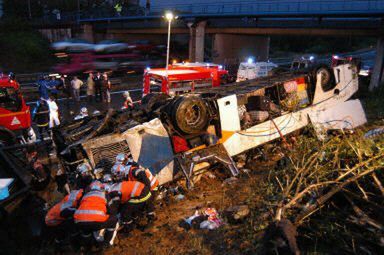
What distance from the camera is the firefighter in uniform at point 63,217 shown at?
15.8 ft

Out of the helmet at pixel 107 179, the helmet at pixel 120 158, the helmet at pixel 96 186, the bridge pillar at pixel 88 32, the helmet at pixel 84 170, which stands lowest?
the helmet at pixel 107 179

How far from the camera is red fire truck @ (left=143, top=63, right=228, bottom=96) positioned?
1112 cm

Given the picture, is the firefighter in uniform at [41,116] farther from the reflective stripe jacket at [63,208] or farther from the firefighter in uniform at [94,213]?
the firefighter in uniform at [94,213]

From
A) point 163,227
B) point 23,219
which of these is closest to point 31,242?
point 23,219

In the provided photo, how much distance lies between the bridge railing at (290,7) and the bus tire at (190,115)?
14310 mm

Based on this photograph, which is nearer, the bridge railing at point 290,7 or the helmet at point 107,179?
the helmet at point 107,179

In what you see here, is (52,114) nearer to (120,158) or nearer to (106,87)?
(106,87)

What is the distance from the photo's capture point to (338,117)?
8812mm

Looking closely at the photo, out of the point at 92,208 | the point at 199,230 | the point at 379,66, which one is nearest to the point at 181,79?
the point at 199,230

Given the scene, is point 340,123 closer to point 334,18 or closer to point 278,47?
point 334,18

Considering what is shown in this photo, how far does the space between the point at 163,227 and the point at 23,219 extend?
2401 mm

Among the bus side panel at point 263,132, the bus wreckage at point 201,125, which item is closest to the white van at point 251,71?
the bus wreckage at point 201,125

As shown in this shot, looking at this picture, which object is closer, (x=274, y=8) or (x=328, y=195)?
(x=328, y=195)

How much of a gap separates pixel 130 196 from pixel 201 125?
2.22 meters
